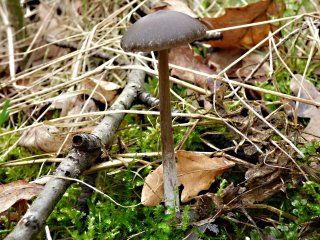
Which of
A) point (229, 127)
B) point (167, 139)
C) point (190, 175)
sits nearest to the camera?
point (167, 139)

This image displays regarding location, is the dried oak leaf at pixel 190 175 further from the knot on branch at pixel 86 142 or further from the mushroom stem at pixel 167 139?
the knot on branch at pixel 86 142

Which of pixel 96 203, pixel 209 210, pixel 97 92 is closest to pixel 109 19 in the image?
pixel 97 92

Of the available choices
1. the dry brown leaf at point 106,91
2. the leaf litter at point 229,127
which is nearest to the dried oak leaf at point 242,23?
the leaf litter at point 229,127

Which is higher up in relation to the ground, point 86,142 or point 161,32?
point 161,32

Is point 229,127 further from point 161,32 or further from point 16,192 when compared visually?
point 16,192

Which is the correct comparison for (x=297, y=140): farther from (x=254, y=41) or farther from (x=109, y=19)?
(x=109, y=19)

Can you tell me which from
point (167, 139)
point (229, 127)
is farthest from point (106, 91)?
point (167, 139)

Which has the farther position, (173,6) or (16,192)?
(173,6)

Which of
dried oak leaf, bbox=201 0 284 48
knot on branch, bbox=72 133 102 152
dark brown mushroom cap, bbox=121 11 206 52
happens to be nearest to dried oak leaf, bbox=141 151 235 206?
knot on branch, bbox=72 133 102 152
